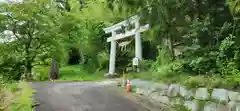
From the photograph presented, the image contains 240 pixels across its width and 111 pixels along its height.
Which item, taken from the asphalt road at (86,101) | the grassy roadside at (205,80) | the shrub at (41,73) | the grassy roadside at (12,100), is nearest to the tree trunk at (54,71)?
the shrub at (41,73)

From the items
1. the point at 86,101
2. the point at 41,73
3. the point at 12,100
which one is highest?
the point at 41,73

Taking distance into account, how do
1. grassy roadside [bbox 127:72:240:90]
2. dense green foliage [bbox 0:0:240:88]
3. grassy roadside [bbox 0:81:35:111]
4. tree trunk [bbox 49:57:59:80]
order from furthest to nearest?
tree trunk [bbox 49:57:59:80] → dense green foliage [bbox 0:0:240:88] → grassy roadside [bbox 127:72:240:90] → grassy roadside [bbox 0:81:35:111]

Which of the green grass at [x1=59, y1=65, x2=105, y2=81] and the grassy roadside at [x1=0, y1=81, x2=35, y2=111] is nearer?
the grassy roadside at [x1=0, y1=81, x2=35, y2=111]

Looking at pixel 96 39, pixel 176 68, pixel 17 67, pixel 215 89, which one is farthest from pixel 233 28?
pixel 96 39

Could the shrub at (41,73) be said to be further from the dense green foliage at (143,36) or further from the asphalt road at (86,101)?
the asphalt road at (86,101)

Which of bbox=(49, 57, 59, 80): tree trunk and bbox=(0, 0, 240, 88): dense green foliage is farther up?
bbox=(0, 0, 240, 88): dense green foliage

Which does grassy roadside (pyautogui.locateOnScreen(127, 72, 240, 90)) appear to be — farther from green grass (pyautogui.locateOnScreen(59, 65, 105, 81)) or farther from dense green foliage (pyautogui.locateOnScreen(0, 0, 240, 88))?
green grass (pyautogui.locateOnScreen(59, 65, 105, 81))

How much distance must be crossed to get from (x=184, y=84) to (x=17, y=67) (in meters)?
10.5

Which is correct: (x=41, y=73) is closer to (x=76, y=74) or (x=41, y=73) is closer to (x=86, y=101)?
(x=76, y=74)

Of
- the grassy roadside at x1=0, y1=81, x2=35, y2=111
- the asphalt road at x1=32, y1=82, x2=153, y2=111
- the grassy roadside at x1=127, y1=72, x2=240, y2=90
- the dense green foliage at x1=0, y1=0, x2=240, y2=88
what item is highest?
the dense green foliage at x1=0, y1=0, x2=240, y2=88

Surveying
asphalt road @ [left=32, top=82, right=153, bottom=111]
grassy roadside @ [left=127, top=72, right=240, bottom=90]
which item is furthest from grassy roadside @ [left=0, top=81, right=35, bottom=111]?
grassy roadside @ [left=127, top=72, right=240, bottom=90]

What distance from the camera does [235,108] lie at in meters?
6.62

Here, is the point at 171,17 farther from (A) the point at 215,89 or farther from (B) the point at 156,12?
(A) the point at 215,89

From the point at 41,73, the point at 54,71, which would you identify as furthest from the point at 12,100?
the point at 54,71
